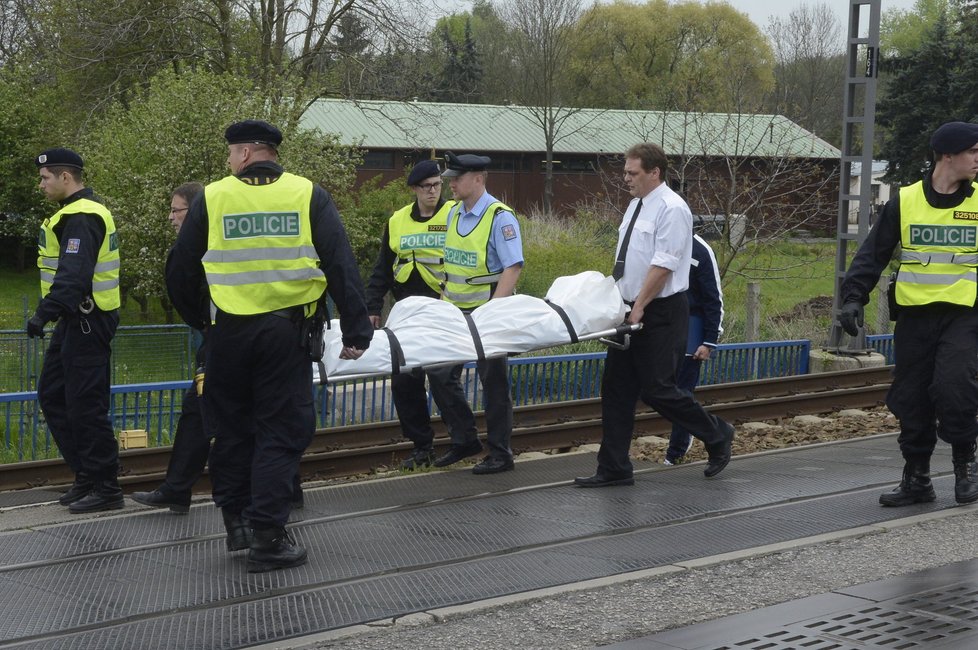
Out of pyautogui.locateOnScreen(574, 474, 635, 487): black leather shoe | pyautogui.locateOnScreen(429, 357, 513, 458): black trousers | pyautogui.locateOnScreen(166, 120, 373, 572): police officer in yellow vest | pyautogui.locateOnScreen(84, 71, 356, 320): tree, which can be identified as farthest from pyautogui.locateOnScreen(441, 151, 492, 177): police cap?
pyautogui.locateOnScreen(84, 71, 356, 320): tree

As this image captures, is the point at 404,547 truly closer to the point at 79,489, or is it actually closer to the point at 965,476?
the point at 79,489

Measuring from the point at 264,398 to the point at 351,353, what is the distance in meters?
0.48

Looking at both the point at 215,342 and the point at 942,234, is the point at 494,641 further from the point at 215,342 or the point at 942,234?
the point at 942,234

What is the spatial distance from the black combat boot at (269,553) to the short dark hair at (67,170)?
2846mm

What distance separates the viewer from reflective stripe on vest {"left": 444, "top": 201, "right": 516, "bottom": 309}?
8.13m

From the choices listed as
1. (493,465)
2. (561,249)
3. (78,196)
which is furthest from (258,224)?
(561,249)

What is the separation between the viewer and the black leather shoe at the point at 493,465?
8.26 meters

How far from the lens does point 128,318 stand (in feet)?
88.3

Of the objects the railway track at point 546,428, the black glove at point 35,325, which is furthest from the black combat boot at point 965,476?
the black glove at point 35,325

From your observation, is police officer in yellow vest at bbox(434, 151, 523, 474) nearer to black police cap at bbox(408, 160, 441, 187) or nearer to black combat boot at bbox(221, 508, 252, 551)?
black police cap at bbox(408, 160, 441, 187)

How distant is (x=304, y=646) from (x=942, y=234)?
4373mm

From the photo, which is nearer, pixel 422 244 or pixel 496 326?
pixel 496 326

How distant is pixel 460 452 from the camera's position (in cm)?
849

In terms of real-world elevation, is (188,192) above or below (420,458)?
above
